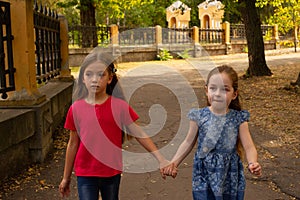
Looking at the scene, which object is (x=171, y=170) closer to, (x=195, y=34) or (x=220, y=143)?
(x=220, y=143)

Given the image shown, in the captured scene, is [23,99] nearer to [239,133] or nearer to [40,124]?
[40,124]

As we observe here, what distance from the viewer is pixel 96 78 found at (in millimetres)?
2932

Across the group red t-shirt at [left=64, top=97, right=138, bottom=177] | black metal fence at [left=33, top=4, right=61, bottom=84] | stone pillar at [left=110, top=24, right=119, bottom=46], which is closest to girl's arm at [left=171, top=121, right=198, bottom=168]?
red t-shirt at [left=64, top=97, right=138, bottom=177]

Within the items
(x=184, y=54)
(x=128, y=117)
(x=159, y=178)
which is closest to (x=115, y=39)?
(x=184, y=54)

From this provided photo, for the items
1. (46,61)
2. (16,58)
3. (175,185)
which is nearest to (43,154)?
(16,58)

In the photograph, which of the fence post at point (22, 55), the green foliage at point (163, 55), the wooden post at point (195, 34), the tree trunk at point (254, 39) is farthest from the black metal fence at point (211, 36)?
the fence post at point (22, 55)

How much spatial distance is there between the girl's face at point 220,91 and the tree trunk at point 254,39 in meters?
12.5

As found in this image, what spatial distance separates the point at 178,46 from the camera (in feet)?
95.2

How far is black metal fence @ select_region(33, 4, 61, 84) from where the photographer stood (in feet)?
23.2

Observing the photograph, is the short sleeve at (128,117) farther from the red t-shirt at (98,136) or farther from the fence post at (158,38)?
the fence post at (158,38)

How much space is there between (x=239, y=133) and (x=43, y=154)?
332 cm

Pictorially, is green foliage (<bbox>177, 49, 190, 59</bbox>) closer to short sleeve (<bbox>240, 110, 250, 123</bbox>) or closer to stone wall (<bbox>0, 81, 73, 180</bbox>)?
stone wall (<bbox>0, 81, 73, 180</bbox>)

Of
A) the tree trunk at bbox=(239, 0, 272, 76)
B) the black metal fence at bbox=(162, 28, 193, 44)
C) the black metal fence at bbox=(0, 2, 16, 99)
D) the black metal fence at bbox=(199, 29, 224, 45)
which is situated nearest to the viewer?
the black metal fence at bbox=(0, 2, 16, 99)

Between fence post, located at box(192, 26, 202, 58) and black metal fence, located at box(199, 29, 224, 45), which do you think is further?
black metal fence, located at box(199, 29, 224, 45)
